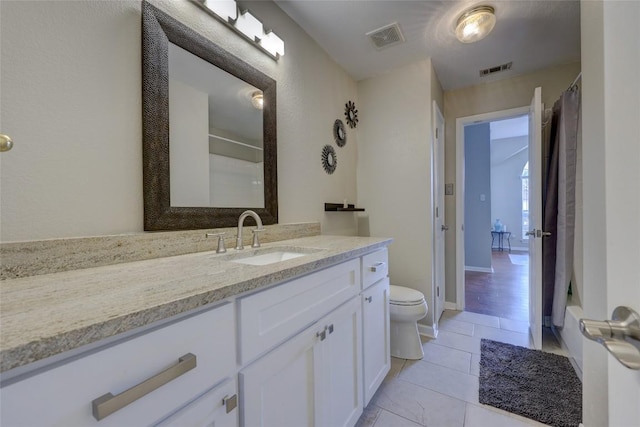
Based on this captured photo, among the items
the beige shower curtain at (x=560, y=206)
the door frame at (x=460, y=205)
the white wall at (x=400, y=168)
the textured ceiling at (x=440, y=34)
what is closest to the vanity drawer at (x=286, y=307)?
the white wall at (x=400, y=168)

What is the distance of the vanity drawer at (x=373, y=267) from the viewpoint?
1361 mm

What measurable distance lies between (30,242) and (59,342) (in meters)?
0.60

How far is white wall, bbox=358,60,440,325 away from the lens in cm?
226

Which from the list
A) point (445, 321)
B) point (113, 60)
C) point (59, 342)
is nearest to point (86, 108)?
point (113, 60)

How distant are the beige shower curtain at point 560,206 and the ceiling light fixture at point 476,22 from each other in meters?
0.88

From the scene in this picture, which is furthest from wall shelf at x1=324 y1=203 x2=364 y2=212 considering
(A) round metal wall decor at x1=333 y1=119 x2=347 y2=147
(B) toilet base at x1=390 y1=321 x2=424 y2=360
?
(B) toilet base at x1=390 y1=321 x2=424 y2=360

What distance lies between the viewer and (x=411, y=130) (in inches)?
91.4

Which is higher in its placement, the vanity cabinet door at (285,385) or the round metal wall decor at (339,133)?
the round metal wall decor at (339,133)

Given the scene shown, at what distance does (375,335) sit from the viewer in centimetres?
145

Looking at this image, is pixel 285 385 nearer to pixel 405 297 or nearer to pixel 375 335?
pixel 375 335

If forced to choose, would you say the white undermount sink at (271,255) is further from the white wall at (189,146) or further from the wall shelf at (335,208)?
the wall shelf at (335,208)

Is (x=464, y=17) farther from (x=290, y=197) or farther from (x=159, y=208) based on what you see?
(x=159, y=208)

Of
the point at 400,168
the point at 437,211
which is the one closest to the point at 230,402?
the point at 400,168

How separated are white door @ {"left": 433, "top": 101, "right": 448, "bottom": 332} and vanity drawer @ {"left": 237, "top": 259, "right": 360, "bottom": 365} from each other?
5.07 ft
